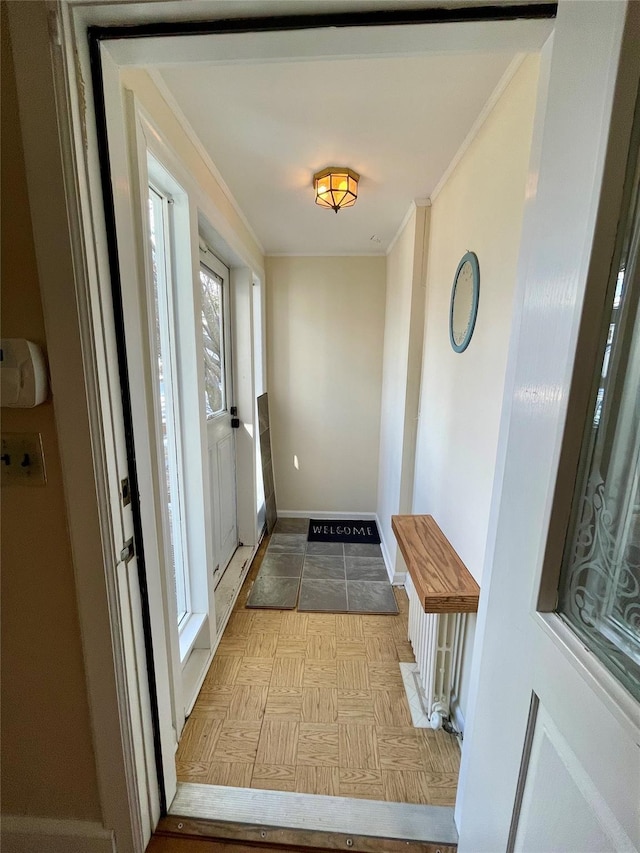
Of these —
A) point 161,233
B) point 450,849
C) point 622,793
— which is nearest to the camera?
point 622,793

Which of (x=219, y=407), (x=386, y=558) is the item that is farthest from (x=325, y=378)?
(x=386, y=558)

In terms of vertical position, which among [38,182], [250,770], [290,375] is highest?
[38,182]

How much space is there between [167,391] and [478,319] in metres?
1.32

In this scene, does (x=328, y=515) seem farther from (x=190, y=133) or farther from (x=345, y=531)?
(x=190, y=133)

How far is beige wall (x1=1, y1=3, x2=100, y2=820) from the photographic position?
711 mm

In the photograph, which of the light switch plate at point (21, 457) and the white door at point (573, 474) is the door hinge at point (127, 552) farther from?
the white door at point (573, 474)

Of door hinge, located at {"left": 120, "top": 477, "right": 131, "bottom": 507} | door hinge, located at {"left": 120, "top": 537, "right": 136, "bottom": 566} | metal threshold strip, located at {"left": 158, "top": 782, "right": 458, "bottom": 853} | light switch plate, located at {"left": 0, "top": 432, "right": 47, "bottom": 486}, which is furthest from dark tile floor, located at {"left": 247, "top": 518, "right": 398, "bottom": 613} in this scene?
light switch plate, located at {"left": 0, "top": 432, "right": 47, "bottom": 486}

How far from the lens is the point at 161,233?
140cm

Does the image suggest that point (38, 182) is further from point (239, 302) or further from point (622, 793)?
point (239, 302)

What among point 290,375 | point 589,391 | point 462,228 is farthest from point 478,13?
point 290,375

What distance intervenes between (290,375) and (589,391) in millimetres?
2813

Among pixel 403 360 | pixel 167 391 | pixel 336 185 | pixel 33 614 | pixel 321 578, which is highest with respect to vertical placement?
pixel 336 185

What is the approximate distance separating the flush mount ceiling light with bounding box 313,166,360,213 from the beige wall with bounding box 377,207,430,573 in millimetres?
497

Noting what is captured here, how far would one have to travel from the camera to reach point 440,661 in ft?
4.60
